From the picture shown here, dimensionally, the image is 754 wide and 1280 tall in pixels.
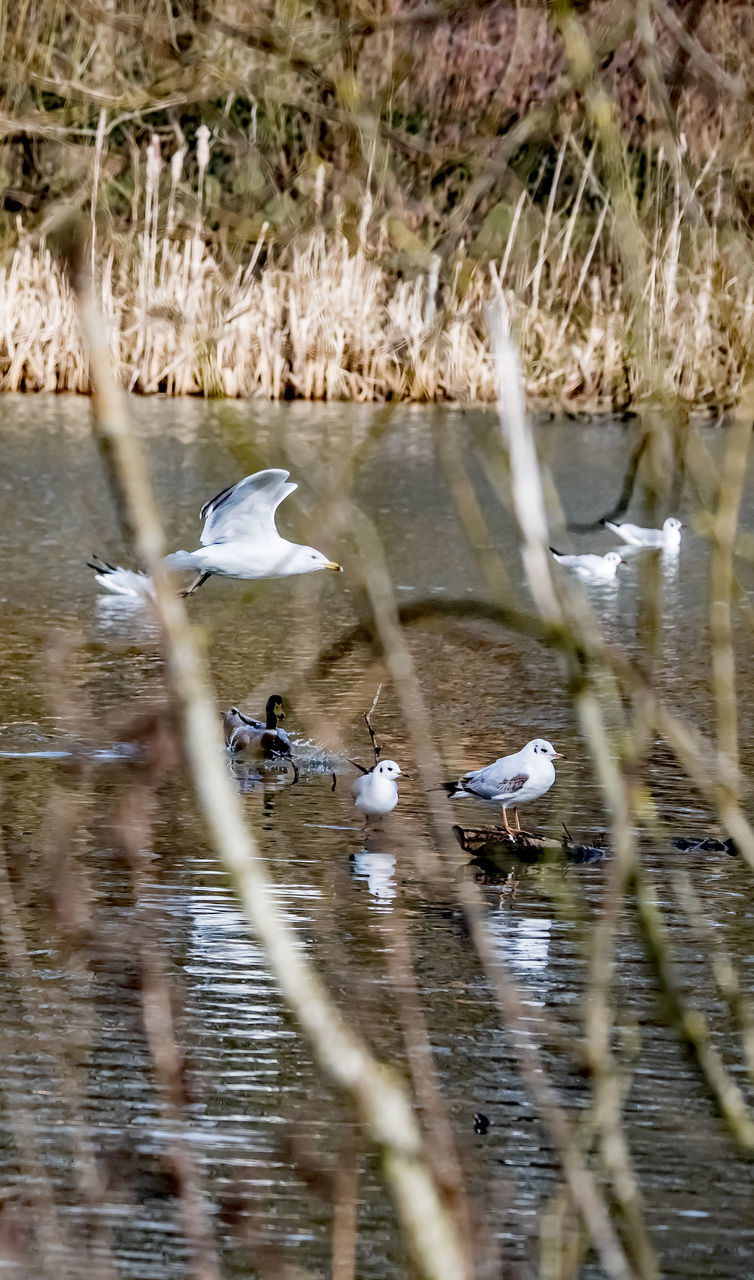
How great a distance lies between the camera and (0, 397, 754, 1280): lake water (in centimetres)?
376

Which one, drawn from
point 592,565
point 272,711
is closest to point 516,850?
point 272,711

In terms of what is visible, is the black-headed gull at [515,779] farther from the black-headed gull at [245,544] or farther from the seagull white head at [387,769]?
the black-headed gull at [245,544]

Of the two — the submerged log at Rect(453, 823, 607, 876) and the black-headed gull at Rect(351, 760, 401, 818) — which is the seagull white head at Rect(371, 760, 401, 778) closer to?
the black-headed gull at Rect(351, 760, 401, 818)

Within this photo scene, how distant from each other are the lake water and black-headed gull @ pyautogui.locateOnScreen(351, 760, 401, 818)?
8cm

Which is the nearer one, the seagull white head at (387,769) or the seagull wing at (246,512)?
the seagull white head at (387,769)

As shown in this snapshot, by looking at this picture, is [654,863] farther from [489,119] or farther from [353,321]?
[353,321]

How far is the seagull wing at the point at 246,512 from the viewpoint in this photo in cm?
821

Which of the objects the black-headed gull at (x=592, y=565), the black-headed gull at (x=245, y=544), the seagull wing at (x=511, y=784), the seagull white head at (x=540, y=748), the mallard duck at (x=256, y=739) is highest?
the black-headed gull at (x=245, y=544)

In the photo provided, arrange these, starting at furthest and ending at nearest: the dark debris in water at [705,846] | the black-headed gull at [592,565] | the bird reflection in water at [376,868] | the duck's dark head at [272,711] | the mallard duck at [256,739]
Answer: the black-headed gull at [592,565] → the duck's dark head at [272,711] → the mallard duck at [256,739] → the dark debris in water at [705,846] → the bird reflection in water at [376,868]

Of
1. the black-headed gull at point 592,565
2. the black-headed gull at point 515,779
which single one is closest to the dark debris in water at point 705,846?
the black-headed gull at point 515,779

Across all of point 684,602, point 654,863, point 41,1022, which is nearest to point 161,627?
point 41,1022

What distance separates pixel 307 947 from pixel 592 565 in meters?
7.95

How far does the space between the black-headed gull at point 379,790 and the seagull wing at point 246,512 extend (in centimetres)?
157

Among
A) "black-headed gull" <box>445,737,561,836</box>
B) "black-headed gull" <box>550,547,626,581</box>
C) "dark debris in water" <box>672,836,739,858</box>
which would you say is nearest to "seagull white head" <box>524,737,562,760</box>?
"black-headed gull" <box>445,737,561,836</box>
